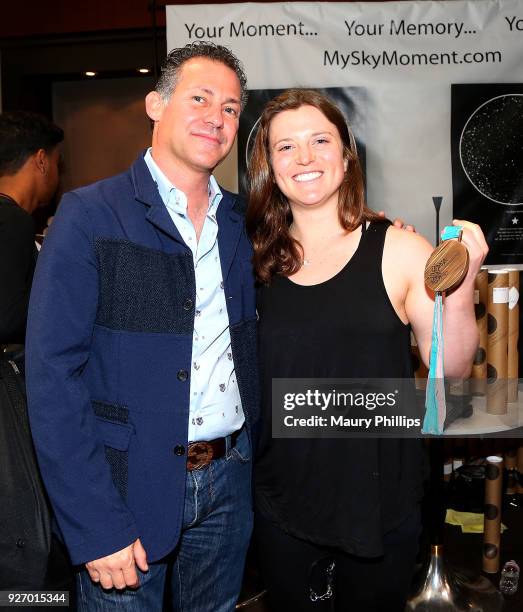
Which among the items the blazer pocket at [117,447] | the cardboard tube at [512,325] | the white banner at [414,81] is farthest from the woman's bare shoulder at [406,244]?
the white banner at [414,81]

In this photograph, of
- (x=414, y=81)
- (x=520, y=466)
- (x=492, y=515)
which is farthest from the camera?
(x=520, y=466)

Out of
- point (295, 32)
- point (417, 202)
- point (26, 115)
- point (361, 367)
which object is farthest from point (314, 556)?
point (295, 32)

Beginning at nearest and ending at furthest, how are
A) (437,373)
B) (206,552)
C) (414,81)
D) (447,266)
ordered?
(447,266) < (437,373) < (206,552) < (414,81)

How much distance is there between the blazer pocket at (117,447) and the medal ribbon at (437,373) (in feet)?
2.30

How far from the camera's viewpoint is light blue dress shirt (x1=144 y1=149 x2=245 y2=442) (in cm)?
168

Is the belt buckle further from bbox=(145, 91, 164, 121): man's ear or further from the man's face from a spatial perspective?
bbox=(145, 91, 164, 121): man's ear

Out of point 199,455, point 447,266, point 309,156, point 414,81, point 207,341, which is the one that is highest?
point 414,81

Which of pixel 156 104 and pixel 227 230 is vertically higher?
pixel 156 104

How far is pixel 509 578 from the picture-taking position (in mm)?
2975

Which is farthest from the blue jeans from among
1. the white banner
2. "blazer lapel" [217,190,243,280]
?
the white banner

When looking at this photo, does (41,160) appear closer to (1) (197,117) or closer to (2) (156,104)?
(2) (156,104)

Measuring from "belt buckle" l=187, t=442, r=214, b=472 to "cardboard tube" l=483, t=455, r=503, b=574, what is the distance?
1.82 metres

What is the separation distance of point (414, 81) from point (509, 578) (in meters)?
2.29

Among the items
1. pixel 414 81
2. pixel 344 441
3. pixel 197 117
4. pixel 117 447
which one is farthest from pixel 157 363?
pixel 414 81
